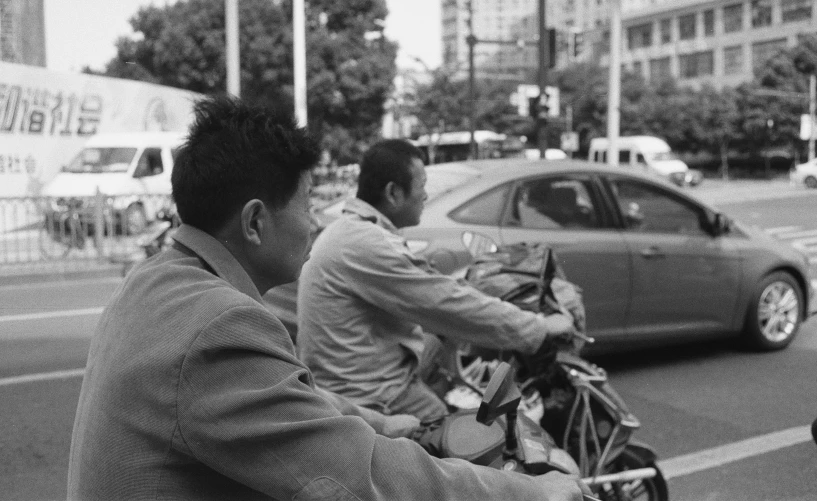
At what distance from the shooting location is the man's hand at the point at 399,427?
2.65 m

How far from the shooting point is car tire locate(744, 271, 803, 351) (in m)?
7.10

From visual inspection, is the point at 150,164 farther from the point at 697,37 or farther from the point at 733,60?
the point at 697,37

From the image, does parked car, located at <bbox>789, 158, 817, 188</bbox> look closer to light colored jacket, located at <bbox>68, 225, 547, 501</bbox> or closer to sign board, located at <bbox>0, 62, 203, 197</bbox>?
sign board, located at <bbox>0, 62, 203, 197</bbox>

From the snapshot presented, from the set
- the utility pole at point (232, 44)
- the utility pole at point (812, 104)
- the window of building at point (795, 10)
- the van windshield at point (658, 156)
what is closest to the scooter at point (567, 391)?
the utility pole at point (232, 44)

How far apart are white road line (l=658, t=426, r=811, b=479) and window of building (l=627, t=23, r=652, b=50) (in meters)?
84.7

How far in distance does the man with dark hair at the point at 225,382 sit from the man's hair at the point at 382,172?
177cm

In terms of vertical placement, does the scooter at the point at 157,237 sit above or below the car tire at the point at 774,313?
above

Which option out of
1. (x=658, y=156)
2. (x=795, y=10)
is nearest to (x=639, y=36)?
(x=795, y=10)

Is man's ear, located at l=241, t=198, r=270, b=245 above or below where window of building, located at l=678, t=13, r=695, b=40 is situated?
below

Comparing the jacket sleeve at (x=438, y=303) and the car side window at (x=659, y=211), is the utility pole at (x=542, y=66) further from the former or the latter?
the jacket sleeve at (x=438, y=303)

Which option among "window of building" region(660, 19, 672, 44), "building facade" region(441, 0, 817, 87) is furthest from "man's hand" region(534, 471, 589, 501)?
"window of building" region(660, 19, 672, 44)

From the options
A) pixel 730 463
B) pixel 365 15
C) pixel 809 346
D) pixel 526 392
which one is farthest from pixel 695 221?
pixel 365 15

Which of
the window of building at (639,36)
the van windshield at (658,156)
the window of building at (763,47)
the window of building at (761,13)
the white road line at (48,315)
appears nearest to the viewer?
the white road line at (48,315)

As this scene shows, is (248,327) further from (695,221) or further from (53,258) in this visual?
(53,258)
